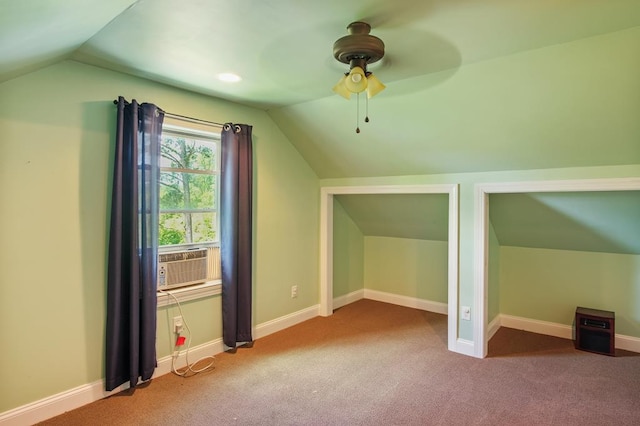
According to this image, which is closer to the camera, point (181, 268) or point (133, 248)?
point (133, 248)

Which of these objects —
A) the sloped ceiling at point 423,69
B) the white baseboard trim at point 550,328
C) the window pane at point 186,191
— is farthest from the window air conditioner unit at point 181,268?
the white baseboard trim at point 550,328

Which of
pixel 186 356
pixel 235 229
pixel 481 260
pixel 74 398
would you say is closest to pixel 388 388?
pixel 481 260

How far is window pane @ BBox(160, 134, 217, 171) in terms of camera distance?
304cm

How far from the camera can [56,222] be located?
234cm

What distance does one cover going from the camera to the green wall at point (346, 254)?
4637mm

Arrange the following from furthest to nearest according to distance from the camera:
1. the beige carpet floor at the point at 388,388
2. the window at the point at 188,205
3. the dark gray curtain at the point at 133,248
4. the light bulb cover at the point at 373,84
A: the window at the point at 188,205 → the dark gray curtain at the point at 133,248 → the beige carpet floor at the point at 388,388 → the light bulb cover at the point at 373,84

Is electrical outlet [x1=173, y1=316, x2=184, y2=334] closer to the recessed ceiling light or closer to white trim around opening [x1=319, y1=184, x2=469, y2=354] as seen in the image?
white trim around opening [x1=319, y1=184, x2=469, y2=354]

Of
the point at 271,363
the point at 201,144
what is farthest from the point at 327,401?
the point at 201,144

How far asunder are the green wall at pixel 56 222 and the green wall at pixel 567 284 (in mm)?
3442

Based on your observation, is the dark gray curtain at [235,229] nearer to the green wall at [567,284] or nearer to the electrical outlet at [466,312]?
the electrical outlet at [466,312]

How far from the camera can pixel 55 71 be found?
7.59 feet

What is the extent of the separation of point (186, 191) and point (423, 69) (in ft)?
6.91

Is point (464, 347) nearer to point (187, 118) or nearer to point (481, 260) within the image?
point (481, 260)

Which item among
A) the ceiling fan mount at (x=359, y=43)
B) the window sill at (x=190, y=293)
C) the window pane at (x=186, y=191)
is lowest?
the window sill at (x=190, y=293)
